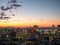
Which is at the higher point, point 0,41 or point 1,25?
point 1,25

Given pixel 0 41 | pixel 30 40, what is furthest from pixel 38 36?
pixel 0 41

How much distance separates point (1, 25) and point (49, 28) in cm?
79

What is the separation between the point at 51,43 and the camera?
7.36 ft

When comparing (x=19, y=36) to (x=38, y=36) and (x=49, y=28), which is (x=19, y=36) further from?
(x=49, y=28)

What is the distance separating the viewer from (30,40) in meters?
2.26

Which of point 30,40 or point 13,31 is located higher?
point 13,31

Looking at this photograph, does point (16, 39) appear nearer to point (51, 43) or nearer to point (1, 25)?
point (1, 25)

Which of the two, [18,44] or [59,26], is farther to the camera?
[59,26]

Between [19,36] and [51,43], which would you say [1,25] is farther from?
[51,43]

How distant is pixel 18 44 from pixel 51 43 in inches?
20.3

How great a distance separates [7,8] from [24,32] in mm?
482

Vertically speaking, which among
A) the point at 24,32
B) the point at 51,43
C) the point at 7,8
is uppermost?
the point at 7,8

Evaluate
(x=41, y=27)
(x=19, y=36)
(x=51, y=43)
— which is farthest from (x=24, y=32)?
(x=51, y=43)

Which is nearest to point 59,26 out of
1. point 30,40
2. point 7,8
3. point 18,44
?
point 30,40
